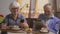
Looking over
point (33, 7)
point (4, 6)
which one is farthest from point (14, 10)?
point (4, 6)

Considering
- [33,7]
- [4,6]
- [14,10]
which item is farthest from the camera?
[4,6]

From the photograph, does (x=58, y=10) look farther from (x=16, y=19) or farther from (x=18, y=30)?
(x=18, y=30)

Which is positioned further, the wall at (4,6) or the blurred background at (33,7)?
the wall at (4,6)

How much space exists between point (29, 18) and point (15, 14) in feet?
3.50

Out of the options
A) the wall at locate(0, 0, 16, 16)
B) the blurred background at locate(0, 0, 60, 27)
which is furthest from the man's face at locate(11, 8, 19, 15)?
the wall at locate(0, 0, 16, 16)

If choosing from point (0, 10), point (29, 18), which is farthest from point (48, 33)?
point (0, 10)

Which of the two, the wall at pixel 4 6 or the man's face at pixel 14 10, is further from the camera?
the wall at pixel 4 6

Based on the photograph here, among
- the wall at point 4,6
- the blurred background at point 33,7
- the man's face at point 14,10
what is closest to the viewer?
the man's face at point 14,10

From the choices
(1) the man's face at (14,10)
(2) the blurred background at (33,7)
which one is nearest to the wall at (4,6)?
(2) the blurred background at (33,7)

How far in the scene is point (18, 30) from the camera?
219 cm

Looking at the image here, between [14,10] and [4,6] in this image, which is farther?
[4,6]

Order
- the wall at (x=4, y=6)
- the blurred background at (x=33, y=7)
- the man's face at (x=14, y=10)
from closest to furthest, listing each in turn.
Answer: the man's face at (x=14, y=10) < the blurred background at (x=33, y=7) < the wall at (x=4, y=6)

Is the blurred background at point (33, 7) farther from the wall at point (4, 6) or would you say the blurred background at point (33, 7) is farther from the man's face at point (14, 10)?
the man's face at point (14, 10)

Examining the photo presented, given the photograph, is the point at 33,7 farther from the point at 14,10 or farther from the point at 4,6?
the point at 14,10
